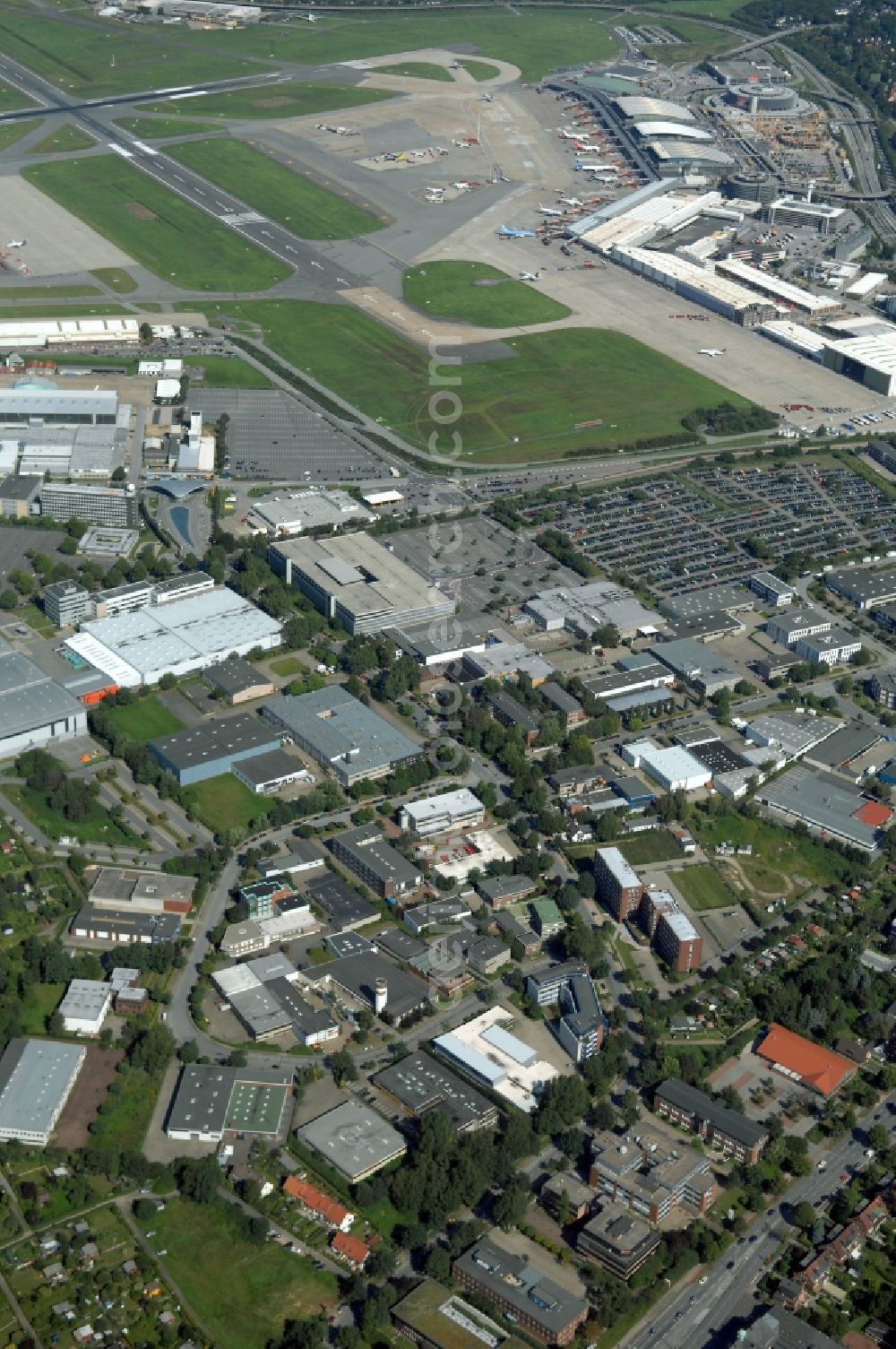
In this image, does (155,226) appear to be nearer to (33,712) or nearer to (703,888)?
(33,712)

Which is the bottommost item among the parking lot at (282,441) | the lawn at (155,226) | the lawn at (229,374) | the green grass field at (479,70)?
the parking lot at (282,441)

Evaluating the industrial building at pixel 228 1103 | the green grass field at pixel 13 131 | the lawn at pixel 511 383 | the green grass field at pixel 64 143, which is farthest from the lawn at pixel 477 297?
the industrial building at pixel 228 1103

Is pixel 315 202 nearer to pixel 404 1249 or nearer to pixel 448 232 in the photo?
pixel 448 232

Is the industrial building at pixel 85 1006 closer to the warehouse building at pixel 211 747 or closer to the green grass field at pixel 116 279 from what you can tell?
the warehouse building at pixel 211 747

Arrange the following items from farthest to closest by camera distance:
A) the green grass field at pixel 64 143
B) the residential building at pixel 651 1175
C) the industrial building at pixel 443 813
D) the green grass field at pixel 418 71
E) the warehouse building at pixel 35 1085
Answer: the green grass field at pixel 418 71 < the green grass field at pixel 64 143 < the industrial building at pixel 443 813 < the warehouse building at pixel 35 1085 < the residential building at pixel 651 1175

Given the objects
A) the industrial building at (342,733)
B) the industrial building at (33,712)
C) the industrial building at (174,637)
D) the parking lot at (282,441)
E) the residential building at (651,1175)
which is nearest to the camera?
the residential building at (651,1175)

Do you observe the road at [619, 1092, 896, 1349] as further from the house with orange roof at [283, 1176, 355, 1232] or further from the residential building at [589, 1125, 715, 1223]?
the house with orange roof at [283, 1176, 355, 1232]

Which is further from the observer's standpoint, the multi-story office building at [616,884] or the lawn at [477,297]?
the lawn at [477,297]

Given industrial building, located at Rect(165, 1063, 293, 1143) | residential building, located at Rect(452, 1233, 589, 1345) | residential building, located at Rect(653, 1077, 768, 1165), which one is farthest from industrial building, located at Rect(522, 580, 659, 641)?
residential building, located at Rect(452, 1233, 589, 1345)
